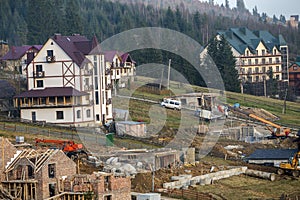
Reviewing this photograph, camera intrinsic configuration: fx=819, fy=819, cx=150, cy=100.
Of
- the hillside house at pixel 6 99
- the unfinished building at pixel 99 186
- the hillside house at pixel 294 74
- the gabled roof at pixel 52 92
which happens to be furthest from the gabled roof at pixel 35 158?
the hillside house at pixel 294 74

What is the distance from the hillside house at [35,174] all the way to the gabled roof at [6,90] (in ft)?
78.5

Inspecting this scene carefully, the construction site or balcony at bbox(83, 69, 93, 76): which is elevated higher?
balcony at bbox(83, 69, 93, 76)

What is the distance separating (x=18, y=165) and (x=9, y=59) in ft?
134

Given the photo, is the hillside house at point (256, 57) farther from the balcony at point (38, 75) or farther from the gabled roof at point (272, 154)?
the gabled roof at point (272, 154)

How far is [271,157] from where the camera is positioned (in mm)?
51812

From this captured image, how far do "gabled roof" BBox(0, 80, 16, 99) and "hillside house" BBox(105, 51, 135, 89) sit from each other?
952 cm

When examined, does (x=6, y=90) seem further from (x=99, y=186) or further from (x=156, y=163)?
Answer: (x=99, y=186)

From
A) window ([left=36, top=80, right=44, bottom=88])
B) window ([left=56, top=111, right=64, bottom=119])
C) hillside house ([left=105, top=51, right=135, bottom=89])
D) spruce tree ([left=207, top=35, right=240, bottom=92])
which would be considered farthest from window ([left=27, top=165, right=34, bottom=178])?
spruce tree ([left=207, top=35, right=240, bottom=92])

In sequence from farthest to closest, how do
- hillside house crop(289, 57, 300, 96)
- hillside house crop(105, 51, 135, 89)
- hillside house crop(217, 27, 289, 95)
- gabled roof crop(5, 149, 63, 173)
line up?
hillside house crop(289, 57, 300, 96), hillside house crop(217, 27, 289, 95), hillside house crop(105, 51, 135, 89), gabled roof crop(5, 149, 63, 173)

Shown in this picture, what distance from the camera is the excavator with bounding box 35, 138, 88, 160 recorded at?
1794 inches

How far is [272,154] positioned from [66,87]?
16.1 meters

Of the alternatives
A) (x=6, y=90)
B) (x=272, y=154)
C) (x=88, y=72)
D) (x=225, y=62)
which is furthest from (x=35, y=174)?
(x=225, y=62)

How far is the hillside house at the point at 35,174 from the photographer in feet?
119

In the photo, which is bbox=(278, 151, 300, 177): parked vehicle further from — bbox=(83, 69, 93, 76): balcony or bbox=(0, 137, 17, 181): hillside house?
bbox=(83, 69, 93, 76): balcony
